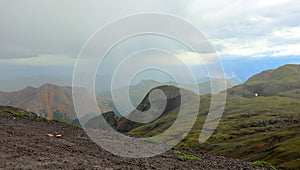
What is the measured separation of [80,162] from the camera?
17.8 metres

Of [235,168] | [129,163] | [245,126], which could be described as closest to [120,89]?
[129,163]

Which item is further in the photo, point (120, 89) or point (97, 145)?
point (97, 145)

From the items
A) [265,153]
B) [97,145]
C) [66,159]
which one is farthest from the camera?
[265,153]

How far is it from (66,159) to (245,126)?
145 m

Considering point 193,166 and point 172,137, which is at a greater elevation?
point 193,166

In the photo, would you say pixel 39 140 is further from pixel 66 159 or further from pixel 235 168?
pixel 235 168

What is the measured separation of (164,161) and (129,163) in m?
3.48

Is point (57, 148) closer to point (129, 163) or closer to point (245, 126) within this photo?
point (129, 163)

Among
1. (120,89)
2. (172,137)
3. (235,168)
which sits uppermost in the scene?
(120,89)

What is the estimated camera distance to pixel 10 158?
1700 cm

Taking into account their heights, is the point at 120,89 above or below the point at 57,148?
above

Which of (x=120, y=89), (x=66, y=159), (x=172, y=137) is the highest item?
(x=120, y=89)

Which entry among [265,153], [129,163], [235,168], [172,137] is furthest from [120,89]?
[172,137]

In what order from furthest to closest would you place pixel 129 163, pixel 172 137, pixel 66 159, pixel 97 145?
1. pixel 172 137
2. pixel 97 145
3. pixel 129 163
4. pixel 66 159
